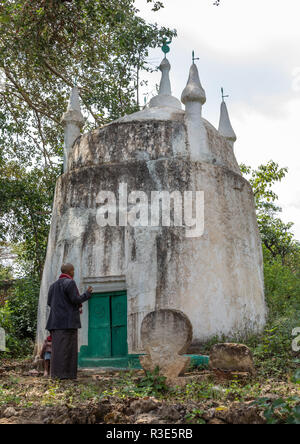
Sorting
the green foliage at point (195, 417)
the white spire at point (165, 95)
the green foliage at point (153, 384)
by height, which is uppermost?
the white spire at point (165, 95)

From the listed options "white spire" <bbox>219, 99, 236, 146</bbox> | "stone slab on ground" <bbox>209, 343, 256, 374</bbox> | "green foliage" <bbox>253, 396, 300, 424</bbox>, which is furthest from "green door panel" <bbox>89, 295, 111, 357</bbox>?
"white spire" <bbox>219, 99, 236, 146</bbox>

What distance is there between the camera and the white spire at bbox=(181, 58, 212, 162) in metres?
9.56

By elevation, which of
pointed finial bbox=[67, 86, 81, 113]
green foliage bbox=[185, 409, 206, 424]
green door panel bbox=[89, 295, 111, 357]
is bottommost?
green foliage bbox=[185, 409, 206, 424]

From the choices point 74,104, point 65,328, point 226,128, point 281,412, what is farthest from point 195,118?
point 281,412

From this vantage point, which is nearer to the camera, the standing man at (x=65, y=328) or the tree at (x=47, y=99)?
the standing man at (x=65, y=328)

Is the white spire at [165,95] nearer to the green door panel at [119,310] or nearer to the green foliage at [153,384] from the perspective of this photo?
the green door panel at [119,310]

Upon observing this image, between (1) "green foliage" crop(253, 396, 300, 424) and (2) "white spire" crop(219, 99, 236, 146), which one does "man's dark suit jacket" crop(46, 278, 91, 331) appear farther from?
(2) "white spire" crop(219, 99, 236, 146)

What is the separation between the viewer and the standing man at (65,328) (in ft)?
20.9

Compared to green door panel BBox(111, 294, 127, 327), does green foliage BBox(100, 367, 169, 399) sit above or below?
below

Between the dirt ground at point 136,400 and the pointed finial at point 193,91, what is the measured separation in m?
5.64

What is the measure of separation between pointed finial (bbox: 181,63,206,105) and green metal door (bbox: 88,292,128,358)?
430 cm

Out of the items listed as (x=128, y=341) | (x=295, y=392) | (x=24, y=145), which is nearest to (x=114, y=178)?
(x=128, y=341)

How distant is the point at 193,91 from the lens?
9906 millimetres

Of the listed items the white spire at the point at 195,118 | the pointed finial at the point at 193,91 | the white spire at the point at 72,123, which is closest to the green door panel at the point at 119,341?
the white spire at the point at 195,118
